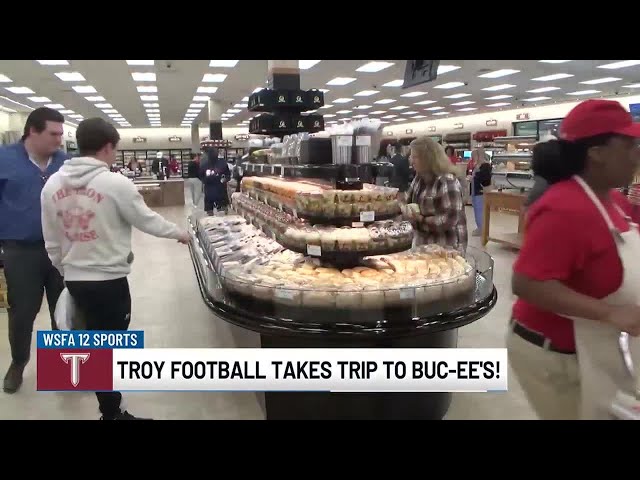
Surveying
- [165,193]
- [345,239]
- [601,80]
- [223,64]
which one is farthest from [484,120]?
[345,239]

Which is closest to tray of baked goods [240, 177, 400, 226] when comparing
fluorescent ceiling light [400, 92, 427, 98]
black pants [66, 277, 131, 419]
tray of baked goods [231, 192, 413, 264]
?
tray of baked goods [231, 192, 413, 264]

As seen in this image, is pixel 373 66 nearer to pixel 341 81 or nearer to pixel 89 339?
pixel 341 81

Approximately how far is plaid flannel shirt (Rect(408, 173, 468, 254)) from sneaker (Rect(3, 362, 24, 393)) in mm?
2583

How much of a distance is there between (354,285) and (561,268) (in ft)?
3.53

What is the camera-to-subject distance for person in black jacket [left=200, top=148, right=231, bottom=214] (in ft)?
25.8

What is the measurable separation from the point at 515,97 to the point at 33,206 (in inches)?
662

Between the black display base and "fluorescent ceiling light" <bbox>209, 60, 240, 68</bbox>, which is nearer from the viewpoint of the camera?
the black display base

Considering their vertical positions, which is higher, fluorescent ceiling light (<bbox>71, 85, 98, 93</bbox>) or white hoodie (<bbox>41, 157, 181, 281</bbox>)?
fluorescent ceiling light (<bbox>71, 85, 98, 93</bbox>)

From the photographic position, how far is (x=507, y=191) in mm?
7746

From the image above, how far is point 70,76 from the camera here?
11156 mm

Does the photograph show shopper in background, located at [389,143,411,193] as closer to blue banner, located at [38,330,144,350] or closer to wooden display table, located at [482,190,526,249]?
wooden display table, located at [482,190,526,249]

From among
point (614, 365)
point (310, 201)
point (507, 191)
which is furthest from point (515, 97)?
point (614, 365)

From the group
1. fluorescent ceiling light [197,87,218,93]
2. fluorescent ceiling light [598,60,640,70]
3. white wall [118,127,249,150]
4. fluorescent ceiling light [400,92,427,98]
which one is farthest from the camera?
white wall [118,127,249,150]
